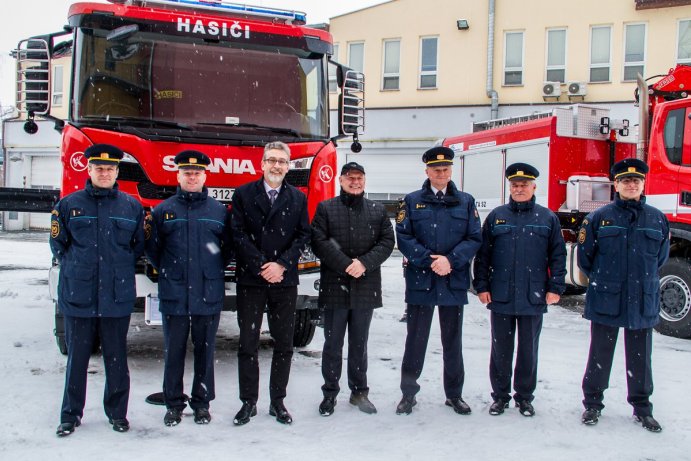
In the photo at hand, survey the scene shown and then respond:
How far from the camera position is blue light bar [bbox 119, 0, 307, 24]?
234 inches

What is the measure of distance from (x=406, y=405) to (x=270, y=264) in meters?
1.41

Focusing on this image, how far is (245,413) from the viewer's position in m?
4.36

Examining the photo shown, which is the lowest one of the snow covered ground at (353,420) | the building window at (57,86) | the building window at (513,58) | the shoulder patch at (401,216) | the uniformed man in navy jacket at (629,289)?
the snow covered ground at (353,420)

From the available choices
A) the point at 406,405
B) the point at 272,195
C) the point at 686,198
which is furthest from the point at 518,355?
the point at 686,198

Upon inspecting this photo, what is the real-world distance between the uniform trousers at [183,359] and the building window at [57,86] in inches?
94.5

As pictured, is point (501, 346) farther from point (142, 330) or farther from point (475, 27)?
point (475, 27)

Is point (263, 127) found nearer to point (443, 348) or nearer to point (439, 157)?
point (439, 157)

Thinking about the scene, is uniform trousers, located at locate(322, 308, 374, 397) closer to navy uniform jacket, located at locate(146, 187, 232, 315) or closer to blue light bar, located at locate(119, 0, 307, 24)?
navy uniform jacket, located at locate(146, 187, 232, 315)

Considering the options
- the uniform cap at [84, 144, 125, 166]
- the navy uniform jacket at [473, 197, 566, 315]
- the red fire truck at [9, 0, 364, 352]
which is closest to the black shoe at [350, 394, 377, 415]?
the red fire truck at [9, 0, 364, 352]

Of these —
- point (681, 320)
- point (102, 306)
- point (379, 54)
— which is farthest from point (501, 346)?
point (379, 54)

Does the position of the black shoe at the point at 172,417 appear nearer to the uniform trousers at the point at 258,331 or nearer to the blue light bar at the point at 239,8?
the uniform trousers at the point at 258,331

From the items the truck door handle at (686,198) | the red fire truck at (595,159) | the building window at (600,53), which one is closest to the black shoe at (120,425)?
the red fire truck at (595,159)

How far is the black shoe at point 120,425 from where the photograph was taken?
13.5 ft

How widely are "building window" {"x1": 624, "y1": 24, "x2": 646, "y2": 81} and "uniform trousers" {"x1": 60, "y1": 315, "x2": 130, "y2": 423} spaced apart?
1728 cm
